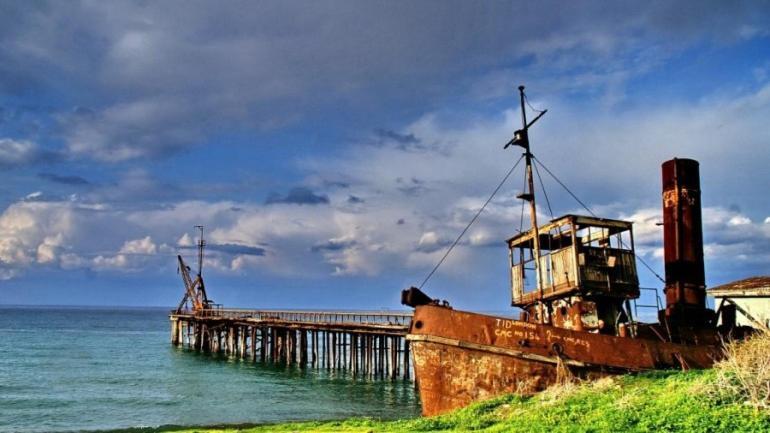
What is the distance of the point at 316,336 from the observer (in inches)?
1395

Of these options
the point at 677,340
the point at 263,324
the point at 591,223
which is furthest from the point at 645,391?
the point at 263,324

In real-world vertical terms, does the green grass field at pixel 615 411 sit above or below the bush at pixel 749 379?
below

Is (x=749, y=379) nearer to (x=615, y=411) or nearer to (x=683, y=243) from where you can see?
(x=615, y=411)

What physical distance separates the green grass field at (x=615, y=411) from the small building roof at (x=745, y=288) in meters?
8.88

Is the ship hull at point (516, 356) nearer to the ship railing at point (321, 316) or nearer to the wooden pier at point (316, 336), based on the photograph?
the wooden pier at point (316, 336)

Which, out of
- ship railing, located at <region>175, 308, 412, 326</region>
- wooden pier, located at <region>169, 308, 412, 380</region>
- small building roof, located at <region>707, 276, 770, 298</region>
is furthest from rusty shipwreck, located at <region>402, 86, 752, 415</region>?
ship railing, located at <region>175, 308, 412, 326</region>

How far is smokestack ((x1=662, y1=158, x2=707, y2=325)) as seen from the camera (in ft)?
53.6

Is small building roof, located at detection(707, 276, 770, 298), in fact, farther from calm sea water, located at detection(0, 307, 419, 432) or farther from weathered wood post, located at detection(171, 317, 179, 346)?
weathered wood post, located at detection(171, 317, 179, 346)

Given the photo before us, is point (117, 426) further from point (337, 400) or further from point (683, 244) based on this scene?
point (683, 244)

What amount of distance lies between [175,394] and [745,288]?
2371 cm

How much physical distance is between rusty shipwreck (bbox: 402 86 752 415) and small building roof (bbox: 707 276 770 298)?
311cm

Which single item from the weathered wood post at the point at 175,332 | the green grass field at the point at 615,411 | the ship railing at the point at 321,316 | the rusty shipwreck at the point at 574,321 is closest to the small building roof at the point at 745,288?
the rusty shipwreck at the point at 574,321

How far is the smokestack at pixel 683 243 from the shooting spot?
1633cm

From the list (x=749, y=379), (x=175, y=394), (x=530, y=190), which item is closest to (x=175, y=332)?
(x=175, y=394)
